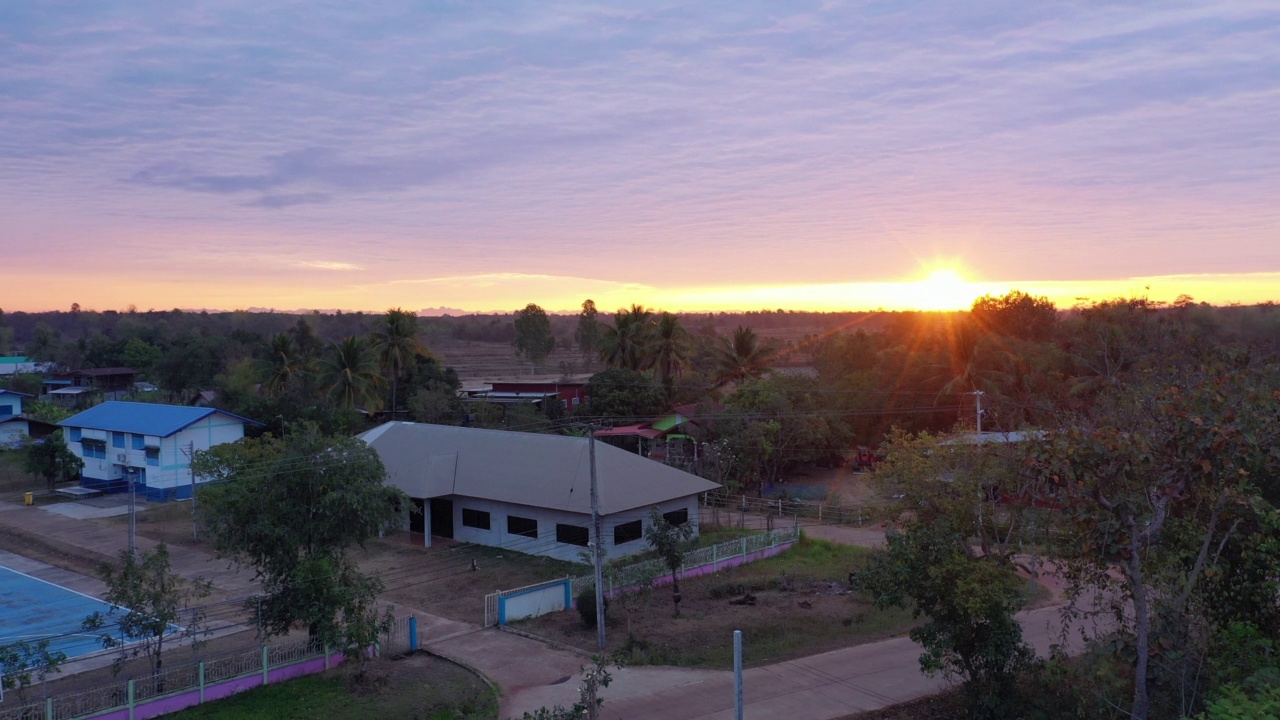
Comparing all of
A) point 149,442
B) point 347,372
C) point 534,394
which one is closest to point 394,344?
point 347,372

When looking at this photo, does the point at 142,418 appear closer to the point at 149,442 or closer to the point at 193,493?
the point at 149,442

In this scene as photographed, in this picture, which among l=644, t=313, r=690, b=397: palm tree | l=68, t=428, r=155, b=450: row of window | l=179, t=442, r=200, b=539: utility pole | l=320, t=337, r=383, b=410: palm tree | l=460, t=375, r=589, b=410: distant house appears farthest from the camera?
l=460, t=375, r=589, b=410: distant house

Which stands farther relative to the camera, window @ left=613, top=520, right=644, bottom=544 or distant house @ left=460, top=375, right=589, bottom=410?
distant house @ left=460, top=375, right=589, bottom=410

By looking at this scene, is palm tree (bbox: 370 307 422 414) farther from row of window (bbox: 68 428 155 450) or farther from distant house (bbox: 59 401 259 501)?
row of window (bbox: 68 428 155 450)

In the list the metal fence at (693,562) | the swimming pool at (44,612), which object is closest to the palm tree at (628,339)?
the metal fence at (693,562)

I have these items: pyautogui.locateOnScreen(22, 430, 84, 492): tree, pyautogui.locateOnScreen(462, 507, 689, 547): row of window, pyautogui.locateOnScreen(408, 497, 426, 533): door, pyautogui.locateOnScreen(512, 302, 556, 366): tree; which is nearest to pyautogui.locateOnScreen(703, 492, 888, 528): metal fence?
pyautogui.locateOnScreen(462, 507, 689, 547): row of window

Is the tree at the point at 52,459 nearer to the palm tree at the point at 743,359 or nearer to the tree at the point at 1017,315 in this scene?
the palm tree at the point at 743,359

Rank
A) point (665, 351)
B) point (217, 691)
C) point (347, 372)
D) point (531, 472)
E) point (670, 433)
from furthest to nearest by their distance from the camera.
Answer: point (665, 351) < point (347, 372) < point (670, 433) < point (531, 472) < point (217, 691)
